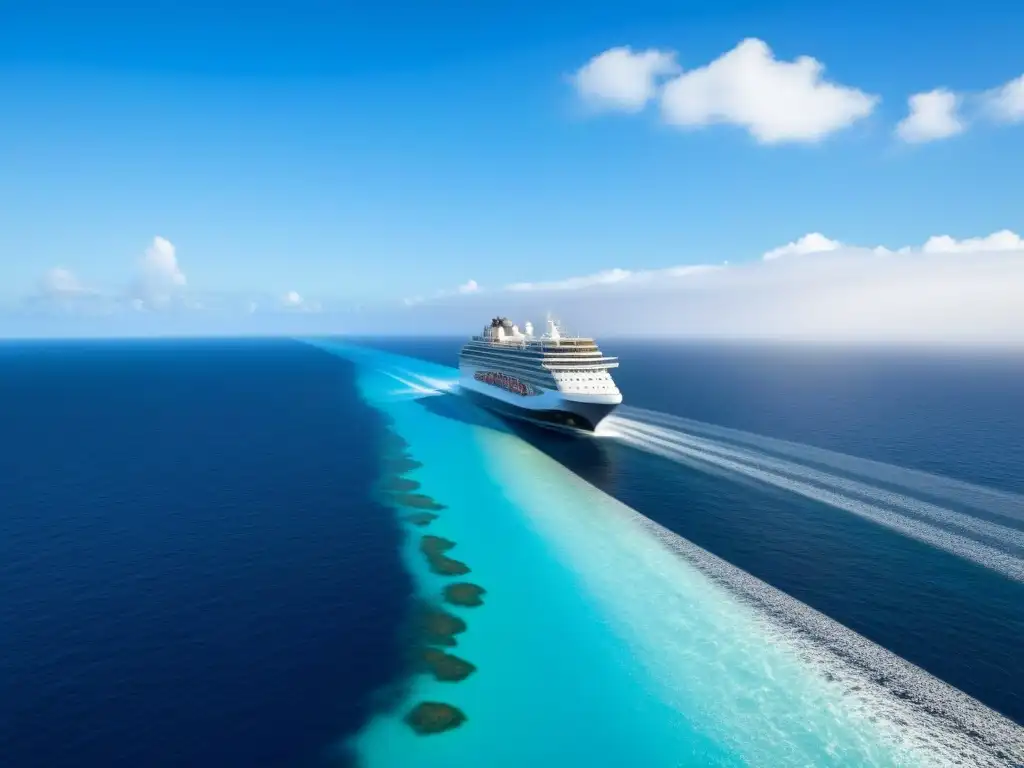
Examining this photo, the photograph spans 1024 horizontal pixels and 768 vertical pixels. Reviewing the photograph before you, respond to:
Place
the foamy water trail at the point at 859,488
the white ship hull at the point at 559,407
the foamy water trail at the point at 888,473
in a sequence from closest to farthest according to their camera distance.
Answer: the foamy water trail at the point at 859,488 → the foamy water trail at the point at 888,473 → the white ship hull at the point at 559,407

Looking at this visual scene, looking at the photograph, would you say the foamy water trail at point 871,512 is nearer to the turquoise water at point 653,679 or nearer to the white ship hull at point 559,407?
the white ship hull at point 559,407

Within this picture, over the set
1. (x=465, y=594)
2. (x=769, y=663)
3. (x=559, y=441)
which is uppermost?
(x=559, y=441)

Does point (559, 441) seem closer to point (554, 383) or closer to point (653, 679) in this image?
point (554, 383)

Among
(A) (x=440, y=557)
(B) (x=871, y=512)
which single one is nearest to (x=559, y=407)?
(A) (x=440, y=557)

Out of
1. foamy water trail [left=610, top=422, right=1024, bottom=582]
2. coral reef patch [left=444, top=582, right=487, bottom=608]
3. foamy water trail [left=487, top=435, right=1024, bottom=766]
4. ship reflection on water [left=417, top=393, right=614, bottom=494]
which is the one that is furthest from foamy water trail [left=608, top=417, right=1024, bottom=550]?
coral reef patch [left=444, top=582, right=487, bottom=608]

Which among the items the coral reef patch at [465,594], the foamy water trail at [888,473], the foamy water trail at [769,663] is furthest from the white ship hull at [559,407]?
the coral reef patch at [465,594]

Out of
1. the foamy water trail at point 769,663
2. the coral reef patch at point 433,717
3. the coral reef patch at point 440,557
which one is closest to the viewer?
the foamy water trail at point 769,663

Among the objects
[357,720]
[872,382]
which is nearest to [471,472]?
[357,720]
